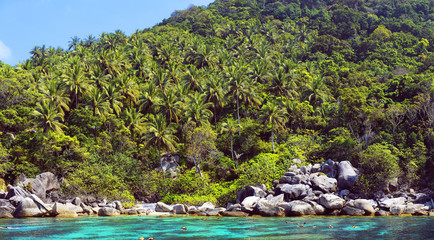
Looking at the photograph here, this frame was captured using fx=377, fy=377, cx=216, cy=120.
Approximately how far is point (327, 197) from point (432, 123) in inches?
830

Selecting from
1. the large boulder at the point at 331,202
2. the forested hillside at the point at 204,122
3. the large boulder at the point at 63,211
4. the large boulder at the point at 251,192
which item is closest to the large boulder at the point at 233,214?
the large boulder at the point at 251,192

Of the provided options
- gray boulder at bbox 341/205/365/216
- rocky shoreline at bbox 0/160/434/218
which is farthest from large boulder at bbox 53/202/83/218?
gray boulder at bbox 341/205/365/216

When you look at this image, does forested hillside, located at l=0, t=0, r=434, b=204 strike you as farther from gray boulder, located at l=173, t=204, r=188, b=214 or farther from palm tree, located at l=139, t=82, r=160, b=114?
gray boulder, located at l=173, t=204, r=188, b=214

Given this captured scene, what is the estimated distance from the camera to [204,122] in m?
58.2

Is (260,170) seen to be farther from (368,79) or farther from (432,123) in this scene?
(368,79)

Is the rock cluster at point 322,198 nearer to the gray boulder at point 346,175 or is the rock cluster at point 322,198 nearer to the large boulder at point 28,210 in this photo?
the gray boulder at point 346,175

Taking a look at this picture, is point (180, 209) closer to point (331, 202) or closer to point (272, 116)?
point (331, 202)

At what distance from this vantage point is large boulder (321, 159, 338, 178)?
4647 centimetres

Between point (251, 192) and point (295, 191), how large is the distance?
5090 mm

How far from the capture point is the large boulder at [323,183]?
4300 cm

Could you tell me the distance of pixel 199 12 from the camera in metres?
137

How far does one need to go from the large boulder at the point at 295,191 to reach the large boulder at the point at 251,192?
2.02 meters

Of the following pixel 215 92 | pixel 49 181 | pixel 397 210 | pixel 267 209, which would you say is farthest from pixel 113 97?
pixel 397 210

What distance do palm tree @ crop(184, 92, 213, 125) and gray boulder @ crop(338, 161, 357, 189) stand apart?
70.8 ft
